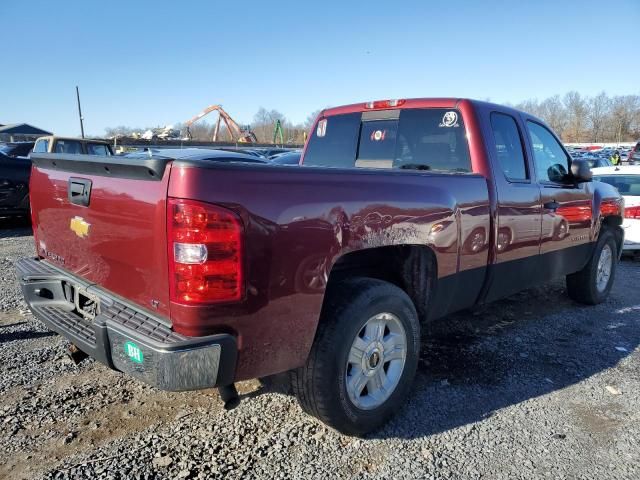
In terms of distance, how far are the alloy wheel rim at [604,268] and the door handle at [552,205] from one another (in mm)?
1563

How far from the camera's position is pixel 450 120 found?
12.3 ft

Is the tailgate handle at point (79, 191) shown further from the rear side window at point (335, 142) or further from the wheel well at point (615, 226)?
the wheel well at point (615, 226)

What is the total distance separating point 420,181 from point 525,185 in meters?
1.42

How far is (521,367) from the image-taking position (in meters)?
3.82

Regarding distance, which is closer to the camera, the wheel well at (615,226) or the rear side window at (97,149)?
the wheel well at (615,226)

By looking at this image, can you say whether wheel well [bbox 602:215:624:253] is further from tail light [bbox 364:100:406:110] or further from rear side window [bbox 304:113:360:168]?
rear side window [bbox 304:113:360:168]

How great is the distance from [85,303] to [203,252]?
47.4 inches

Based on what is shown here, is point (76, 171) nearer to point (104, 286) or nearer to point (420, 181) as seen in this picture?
point (104, 286)

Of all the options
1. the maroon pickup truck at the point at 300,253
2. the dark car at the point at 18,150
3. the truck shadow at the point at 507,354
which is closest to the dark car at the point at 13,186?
the dark car at the point at 18,150

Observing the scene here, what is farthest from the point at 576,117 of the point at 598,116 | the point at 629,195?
the point at 629,195

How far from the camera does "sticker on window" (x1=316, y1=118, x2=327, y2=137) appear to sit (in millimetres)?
4703

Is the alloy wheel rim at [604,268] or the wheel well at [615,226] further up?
the wheel well at [615,226]

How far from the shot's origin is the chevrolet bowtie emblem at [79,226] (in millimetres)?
2670

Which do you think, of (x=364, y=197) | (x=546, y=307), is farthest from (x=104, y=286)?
(x=546, y=307)
